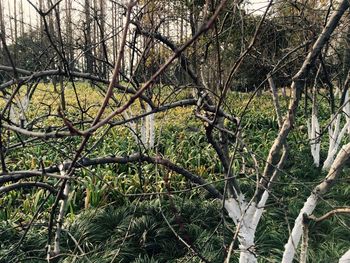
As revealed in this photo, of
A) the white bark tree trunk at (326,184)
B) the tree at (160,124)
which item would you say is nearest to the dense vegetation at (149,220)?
the tree at (160,124)

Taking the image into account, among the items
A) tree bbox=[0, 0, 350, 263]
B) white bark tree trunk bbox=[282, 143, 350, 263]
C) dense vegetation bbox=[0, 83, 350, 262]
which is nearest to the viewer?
tree bbox=[0, 0, 350, 263]

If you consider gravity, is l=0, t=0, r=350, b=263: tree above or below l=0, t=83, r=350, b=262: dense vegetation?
above

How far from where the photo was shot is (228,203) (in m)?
2.77

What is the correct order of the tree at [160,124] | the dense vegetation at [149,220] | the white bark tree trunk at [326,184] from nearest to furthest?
the tree at [160,124]
the white bark tree trunk at [326,184]
the dense vegetation at [149,220]

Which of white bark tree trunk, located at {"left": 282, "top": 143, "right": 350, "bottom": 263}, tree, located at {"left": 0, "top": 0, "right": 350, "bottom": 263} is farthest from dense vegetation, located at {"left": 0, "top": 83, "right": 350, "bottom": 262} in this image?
white bark tree trunk, located at {"left": 282, "top": 143, "right": 350, "bottom": 263}

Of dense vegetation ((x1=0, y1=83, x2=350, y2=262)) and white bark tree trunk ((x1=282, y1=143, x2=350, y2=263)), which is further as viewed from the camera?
dense vegetation ((x1=0, y1=83, x2=350, y2=262))

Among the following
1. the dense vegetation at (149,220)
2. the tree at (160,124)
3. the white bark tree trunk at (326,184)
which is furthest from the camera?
the dense vegetation at (149,220)

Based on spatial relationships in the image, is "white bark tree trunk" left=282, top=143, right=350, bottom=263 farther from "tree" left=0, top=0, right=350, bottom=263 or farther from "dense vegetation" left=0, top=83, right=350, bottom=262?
"dense vegetation" left=0, top=83, right=350, bottom=262

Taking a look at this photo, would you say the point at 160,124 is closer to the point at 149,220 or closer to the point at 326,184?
the point at 149,220

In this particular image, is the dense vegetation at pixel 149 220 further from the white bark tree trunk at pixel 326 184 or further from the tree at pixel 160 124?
the white bark tree trunk at pixel 326 184

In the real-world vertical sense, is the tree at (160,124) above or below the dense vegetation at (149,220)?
above

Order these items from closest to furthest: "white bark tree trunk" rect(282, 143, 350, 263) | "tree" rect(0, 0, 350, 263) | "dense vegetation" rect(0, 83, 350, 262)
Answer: "tree" rect(0, 0, 350, 263) < "white bark tree trunk" rect(282, 143, 350, 263) < "dense vegetation" rect(0, 83, 350, 262)

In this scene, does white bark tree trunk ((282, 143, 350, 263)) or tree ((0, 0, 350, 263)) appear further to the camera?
white bark tree trunk ((282, 143, 350, 263))

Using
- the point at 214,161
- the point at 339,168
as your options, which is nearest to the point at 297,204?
the point at 214,161
